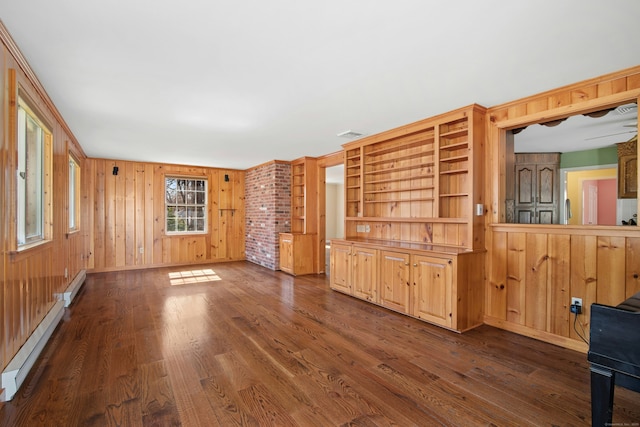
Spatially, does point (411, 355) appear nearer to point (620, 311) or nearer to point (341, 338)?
point (341, 338)

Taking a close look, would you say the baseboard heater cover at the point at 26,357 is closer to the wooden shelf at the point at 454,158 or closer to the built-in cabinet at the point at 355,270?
the built-in cabinet at the point at 355,270

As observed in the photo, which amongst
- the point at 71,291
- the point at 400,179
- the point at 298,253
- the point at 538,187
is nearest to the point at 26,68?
the point at 71,291

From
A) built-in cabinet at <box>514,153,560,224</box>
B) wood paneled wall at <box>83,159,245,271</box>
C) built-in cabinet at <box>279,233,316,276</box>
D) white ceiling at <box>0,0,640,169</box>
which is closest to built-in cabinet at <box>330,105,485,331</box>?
white ceiling at <box>0,0,640,169</box>

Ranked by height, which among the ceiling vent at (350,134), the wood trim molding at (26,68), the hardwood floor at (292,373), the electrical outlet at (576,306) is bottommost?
the hardwood floor at (292,373)

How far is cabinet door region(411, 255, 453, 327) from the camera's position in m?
3.13

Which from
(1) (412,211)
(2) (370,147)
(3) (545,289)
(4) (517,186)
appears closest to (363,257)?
(1) (412,211)

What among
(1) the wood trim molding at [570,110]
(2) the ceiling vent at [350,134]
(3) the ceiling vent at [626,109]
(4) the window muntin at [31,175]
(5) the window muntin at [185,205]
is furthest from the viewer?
(5) the window muntin at [185,205]

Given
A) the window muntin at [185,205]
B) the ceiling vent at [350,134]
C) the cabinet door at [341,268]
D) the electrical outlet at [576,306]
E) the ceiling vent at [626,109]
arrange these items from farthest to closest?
the window muntin at [185,205] → the cabinet door at [341,268] → the ceiling vent at [350,134] → the ceiling vent at [626,109] → the electrical outlet at [576,306]

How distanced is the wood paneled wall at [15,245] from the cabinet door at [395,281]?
3457 mm

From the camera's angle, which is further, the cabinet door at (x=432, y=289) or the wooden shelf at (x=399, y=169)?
the wooden shelf at (x=399, y=169)

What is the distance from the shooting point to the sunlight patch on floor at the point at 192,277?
5469 millimetres

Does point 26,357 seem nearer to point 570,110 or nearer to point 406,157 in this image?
point 406,157

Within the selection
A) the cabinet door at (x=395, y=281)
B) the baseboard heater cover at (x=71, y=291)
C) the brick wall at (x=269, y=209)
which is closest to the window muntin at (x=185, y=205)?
the brick wall at (x=269, y=209)

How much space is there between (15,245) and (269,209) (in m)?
4.53
